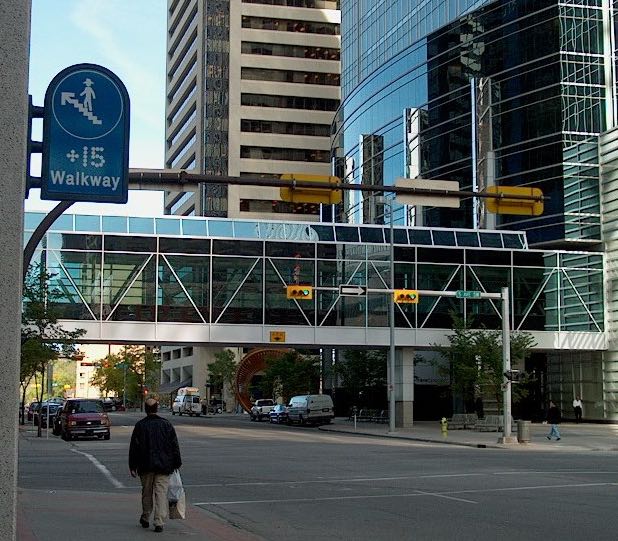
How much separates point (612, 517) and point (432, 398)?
171ft

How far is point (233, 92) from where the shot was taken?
367ft

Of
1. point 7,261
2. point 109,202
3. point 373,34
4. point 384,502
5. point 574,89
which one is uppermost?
point 373,34

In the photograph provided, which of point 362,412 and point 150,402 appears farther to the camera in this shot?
point 362,412

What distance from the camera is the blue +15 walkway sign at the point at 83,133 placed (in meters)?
8.42

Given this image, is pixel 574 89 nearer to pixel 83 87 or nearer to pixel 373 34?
pixel 373 34

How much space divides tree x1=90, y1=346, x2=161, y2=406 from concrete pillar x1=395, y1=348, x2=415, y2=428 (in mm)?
62614

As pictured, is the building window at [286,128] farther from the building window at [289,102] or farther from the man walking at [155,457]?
the man walking at [155,457]

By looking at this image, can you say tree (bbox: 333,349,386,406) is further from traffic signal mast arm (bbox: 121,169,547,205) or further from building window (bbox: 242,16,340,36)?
building window (bbox: 242,16,340,36)

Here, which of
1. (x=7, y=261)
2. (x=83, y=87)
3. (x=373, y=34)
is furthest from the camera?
(x=373, y=34)

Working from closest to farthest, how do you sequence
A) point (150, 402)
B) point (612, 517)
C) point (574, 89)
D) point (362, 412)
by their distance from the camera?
point (150, 402) < point (612, 517) < point (574, 89) < point (362, 412)

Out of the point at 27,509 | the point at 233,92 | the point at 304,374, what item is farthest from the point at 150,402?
the point at 233,92

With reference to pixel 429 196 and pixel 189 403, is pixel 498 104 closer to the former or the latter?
pixel 189 403

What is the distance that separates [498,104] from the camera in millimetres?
64062

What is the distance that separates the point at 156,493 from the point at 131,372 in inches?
4567
